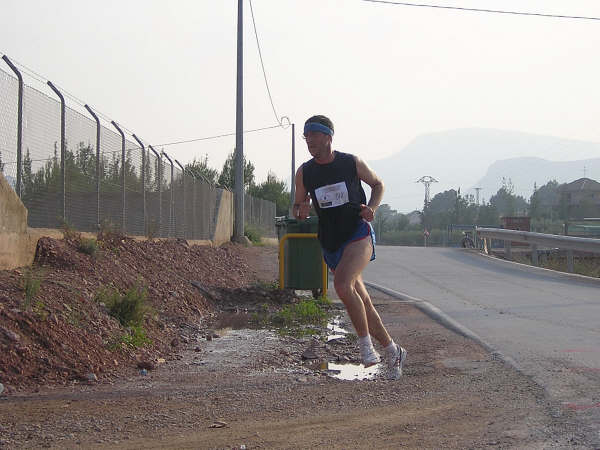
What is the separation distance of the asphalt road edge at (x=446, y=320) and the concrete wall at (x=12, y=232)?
5082mm

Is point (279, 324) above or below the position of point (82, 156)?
below

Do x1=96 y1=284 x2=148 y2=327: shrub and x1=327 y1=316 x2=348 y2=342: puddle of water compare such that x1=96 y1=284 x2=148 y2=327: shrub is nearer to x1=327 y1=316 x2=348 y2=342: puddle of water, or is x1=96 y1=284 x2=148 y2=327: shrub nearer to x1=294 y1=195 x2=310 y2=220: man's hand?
x1=327 y1=316 x2=348 y2=342: puddle of water

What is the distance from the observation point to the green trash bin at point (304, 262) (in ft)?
40.9

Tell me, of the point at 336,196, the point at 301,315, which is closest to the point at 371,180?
the point at 336,196

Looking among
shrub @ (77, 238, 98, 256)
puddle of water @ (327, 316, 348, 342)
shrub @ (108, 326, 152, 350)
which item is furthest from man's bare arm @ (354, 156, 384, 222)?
shrub @ (77, 238, 98, 256)

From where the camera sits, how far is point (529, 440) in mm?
4402

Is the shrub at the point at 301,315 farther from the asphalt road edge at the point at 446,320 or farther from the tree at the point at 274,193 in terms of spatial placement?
the tree at the point at 274,193

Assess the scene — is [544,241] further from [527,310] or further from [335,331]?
[335,331]

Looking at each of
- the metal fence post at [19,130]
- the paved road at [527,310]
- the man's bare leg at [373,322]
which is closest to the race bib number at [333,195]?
the man's bare leg at [373,322]

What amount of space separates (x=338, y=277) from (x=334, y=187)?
0.72 m

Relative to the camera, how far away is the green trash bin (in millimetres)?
12469

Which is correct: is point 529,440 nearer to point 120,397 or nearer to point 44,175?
point 120,397

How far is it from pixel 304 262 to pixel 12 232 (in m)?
5.31

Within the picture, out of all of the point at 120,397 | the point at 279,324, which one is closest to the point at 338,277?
the point at 120,397
